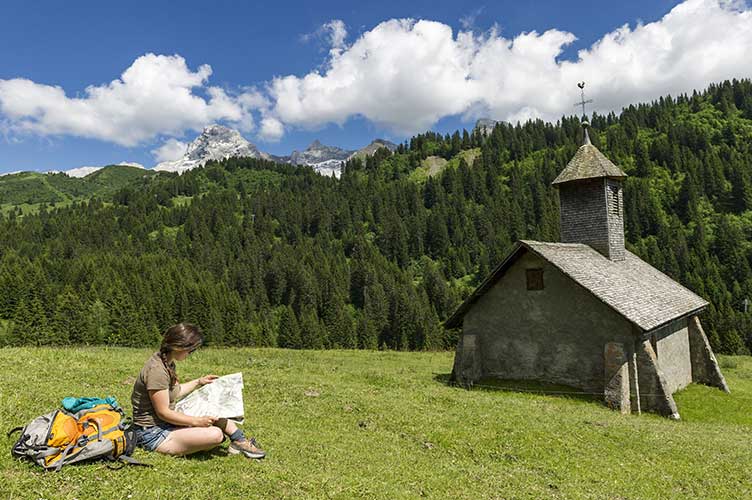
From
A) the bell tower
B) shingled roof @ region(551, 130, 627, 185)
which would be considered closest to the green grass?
the bell tower

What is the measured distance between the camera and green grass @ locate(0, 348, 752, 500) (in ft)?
23.3

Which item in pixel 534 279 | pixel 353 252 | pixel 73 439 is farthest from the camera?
pixel 353 252

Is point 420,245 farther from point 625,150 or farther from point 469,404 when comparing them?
point 469,404

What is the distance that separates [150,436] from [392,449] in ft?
17.9

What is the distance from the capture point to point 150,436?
771 cm

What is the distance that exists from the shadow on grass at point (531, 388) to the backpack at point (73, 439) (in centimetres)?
1879

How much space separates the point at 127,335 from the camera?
3575 inches

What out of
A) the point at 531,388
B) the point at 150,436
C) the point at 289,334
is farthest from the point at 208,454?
the point at 289,334

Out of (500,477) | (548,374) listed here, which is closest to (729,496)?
(500,477)

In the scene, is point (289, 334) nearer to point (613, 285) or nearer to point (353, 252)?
point (353, 252)

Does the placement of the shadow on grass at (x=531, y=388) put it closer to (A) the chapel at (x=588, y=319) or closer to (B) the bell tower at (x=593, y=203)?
(A) the chapel at (x=588, y=319)

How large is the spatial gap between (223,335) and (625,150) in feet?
531

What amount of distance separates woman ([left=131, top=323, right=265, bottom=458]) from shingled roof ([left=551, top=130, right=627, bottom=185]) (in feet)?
83.6

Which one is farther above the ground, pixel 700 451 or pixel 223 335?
pixel 700 451
